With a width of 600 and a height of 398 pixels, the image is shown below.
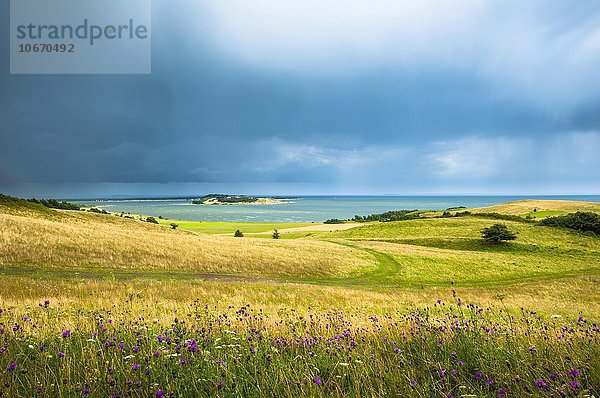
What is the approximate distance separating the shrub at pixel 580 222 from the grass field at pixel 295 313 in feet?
14.6

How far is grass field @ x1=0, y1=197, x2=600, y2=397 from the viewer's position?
4.93 metres

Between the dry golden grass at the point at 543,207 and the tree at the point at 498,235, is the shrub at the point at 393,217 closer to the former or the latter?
the dry golden grass at the point at 543,207

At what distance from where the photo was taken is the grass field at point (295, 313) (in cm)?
493

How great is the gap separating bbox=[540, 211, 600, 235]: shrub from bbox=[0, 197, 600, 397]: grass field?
4465 millimetres

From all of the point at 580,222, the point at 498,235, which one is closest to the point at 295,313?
the point at 498,235

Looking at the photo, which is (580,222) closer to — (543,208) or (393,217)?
(543,208)

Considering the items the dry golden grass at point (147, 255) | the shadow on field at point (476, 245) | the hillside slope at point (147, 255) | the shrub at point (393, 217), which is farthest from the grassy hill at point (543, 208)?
the dry golden grass at point (147, 255)

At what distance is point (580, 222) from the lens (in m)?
87.9

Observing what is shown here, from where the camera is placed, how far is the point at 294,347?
6777mm

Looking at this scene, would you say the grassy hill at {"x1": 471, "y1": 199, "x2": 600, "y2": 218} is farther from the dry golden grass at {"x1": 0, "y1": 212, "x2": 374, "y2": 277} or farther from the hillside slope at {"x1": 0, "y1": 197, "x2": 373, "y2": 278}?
the dry golden grass at {"x1": 0, "y1": 212, "x2": 374, "y2": 277}

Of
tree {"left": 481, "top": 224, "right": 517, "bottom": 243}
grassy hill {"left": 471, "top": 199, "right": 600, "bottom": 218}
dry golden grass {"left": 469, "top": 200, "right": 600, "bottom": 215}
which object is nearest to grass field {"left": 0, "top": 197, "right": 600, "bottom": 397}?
tree {"left": 481, "top": 224, "right": 517, "bottom": 243}

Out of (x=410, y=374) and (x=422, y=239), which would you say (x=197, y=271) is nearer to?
(x=410, y=374)

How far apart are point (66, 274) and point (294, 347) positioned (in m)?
29.4

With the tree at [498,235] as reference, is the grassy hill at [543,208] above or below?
above
